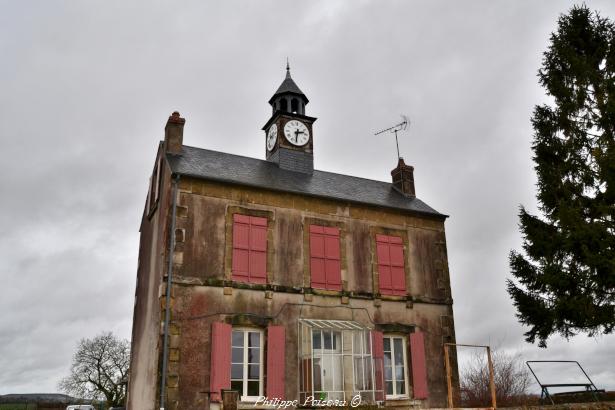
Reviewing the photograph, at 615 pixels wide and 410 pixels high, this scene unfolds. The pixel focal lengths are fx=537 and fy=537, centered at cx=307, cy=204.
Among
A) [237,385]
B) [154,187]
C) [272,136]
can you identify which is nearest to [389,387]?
[237,385]

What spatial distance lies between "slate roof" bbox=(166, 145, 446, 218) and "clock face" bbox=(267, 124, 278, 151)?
Answer: 113cm

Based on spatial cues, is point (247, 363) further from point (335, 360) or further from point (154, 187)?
point (154, 187)

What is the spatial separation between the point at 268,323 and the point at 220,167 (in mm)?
4876

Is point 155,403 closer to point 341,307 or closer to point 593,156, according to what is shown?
point 341,307

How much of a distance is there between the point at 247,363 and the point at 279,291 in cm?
204

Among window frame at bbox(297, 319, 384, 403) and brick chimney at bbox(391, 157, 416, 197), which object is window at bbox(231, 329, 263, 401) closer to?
window frame at bbox(297, 319, 384, 403)

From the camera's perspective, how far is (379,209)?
16.7 meters

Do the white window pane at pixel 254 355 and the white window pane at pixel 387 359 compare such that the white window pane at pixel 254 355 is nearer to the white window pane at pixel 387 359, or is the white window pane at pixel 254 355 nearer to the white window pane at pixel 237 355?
the white window pane at pixel 237 355

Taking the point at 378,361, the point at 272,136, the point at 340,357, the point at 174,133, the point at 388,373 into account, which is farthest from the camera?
the point at 272,136

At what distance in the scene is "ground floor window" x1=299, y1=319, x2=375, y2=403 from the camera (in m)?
13.6

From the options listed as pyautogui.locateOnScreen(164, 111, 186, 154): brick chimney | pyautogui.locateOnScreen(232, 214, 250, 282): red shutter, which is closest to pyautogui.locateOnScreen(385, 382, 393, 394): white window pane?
pyautogui.locateOnScreen(232, 214, 250, 282): red shutter

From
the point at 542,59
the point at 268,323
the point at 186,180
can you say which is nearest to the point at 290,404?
the point at 268,323

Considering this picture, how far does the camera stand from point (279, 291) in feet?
46.8

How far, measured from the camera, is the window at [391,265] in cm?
1595
